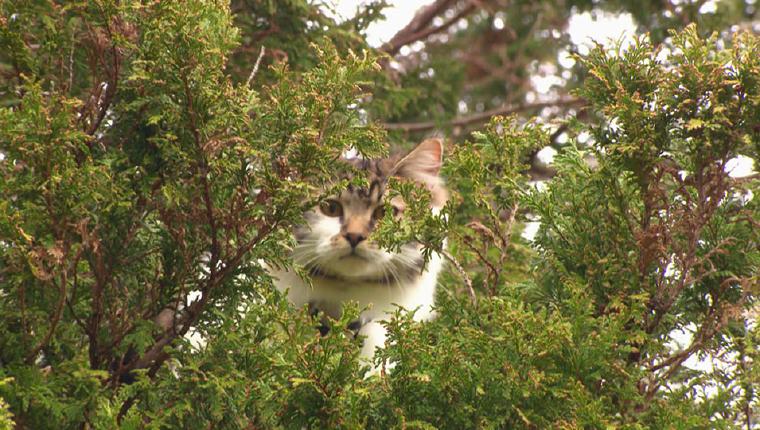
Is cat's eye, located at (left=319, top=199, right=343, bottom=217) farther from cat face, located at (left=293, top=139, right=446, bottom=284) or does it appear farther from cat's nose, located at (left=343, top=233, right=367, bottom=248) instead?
cat's nose, located at (left=343, top=233, right=367, bottom=248)

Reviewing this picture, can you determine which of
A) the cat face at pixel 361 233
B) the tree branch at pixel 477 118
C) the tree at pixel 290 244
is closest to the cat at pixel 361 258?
the cat face at pixel 361 233

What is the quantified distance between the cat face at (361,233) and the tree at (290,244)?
0.99m

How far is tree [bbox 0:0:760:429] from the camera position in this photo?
2.09 m

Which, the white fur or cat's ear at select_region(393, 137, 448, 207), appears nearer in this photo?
the white fur

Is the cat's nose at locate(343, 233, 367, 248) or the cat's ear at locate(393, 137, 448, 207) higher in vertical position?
the cat's ear at locate(393, 137, 448, 207)

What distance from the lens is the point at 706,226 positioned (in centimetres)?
249

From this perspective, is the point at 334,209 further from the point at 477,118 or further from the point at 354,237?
the point at 477,118

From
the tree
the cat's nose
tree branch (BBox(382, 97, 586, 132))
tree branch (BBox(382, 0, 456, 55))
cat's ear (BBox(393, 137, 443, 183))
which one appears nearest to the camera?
the tree

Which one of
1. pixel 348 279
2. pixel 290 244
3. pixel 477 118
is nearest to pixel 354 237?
pixel 348 279

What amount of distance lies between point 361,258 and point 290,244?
107 centimetres

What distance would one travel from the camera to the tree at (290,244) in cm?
209

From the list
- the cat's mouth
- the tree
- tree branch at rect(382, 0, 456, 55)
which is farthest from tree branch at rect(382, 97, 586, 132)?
the tree

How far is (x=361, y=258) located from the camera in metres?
3.56

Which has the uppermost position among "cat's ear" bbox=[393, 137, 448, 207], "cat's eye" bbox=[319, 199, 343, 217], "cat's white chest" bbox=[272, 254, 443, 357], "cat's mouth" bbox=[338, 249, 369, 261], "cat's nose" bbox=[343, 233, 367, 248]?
"cat's ear" bbox=[393, 137, 448, 207]
